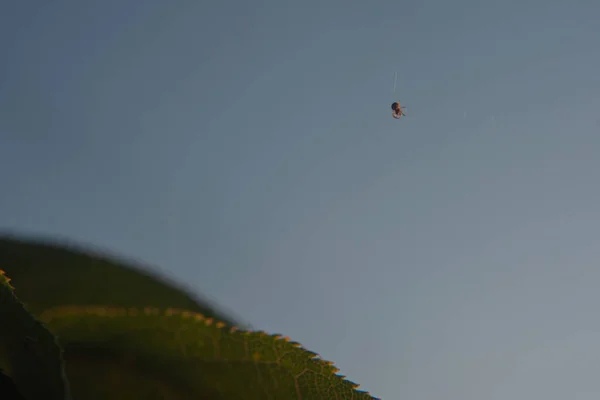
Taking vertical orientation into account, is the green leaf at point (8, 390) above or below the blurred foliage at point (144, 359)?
below

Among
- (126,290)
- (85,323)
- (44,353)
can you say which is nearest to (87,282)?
(126,290)

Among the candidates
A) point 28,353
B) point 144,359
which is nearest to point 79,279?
point 144,359

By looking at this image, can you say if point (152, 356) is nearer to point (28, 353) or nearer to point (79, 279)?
point (28, 353)

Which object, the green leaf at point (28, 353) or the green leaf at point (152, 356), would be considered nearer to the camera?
the green leaf at point (28, 353)

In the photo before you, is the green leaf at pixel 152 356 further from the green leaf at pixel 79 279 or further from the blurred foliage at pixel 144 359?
the green leaf at pixel 79 279

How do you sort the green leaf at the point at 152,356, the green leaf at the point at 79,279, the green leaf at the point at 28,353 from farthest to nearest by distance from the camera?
the green leaf at the point at 79,279
the green leaf at the point at 152,356
the green leaf at the point at 28,353

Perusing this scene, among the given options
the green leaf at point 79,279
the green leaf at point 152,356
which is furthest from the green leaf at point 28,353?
the green leaf at point 79,279

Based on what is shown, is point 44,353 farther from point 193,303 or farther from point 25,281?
point 193,303
